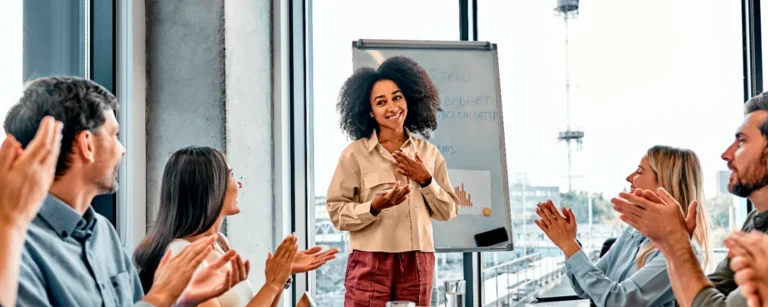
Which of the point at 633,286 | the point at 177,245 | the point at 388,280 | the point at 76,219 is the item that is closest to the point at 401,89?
the point at 388,280

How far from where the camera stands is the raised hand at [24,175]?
1.08 m

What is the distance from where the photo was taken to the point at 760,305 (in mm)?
1442

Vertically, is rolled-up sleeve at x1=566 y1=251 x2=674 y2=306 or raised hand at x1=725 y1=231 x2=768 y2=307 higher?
raised hand at x1=725 y1=231 x2=768 y2=307

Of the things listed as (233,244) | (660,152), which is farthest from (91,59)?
(660,152)

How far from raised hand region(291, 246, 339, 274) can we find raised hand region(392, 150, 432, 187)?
0.65 m

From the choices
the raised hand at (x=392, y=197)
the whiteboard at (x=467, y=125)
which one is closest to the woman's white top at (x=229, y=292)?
the raised hand at (x=392, y=197)

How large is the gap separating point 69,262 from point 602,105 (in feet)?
10.5

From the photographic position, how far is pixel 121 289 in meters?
1.66

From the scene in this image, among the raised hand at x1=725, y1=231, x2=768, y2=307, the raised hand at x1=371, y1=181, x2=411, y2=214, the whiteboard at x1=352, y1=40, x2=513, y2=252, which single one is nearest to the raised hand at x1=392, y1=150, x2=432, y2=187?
the raised hand at x1=371, y1=181, x2=411, y2=214

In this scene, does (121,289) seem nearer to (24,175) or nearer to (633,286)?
(24,175)

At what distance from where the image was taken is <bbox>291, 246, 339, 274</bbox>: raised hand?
7.36 ft

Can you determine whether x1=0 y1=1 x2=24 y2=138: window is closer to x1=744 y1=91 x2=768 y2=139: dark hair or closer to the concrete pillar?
the concrete pillar

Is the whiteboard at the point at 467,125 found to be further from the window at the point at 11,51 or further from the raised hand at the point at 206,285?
the raised hand at the point at 206,285

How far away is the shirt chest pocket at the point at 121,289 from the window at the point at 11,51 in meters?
1.08
